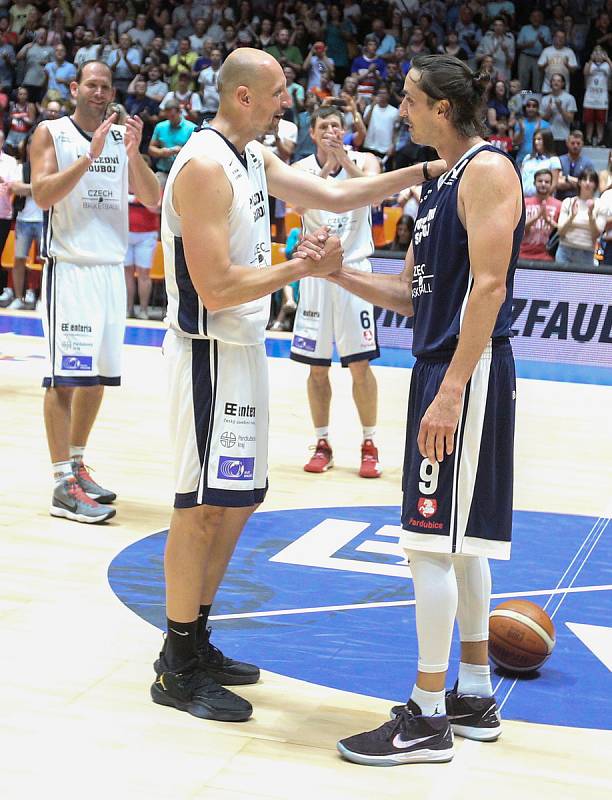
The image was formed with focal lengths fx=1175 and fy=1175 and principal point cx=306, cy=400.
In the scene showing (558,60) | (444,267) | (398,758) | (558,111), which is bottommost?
(398,758)

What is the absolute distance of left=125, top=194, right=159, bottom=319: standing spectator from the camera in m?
13.4

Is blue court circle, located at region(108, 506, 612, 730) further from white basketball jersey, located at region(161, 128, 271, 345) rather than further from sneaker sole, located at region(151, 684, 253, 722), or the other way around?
white basketball jersey, located at region(161, 128, 271, 345)

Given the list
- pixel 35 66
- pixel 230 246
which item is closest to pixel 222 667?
pixel 230 246

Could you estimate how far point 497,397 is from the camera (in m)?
3.38

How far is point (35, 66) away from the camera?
18.6 m

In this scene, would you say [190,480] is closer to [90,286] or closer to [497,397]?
[497,397]

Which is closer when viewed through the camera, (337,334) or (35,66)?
(337,334)

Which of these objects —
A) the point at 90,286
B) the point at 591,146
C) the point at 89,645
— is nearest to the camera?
the point at 89,645

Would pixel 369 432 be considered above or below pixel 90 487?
above

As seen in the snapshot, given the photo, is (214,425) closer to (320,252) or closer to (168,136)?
(320,252)

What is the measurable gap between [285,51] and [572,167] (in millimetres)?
5630

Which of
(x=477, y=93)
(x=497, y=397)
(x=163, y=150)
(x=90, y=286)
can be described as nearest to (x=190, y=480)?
(x=497, y=397)

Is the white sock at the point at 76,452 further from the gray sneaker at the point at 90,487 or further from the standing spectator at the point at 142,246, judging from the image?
the standing spectator at the point at 142,246

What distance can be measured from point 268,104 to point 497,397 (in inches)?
45.2
